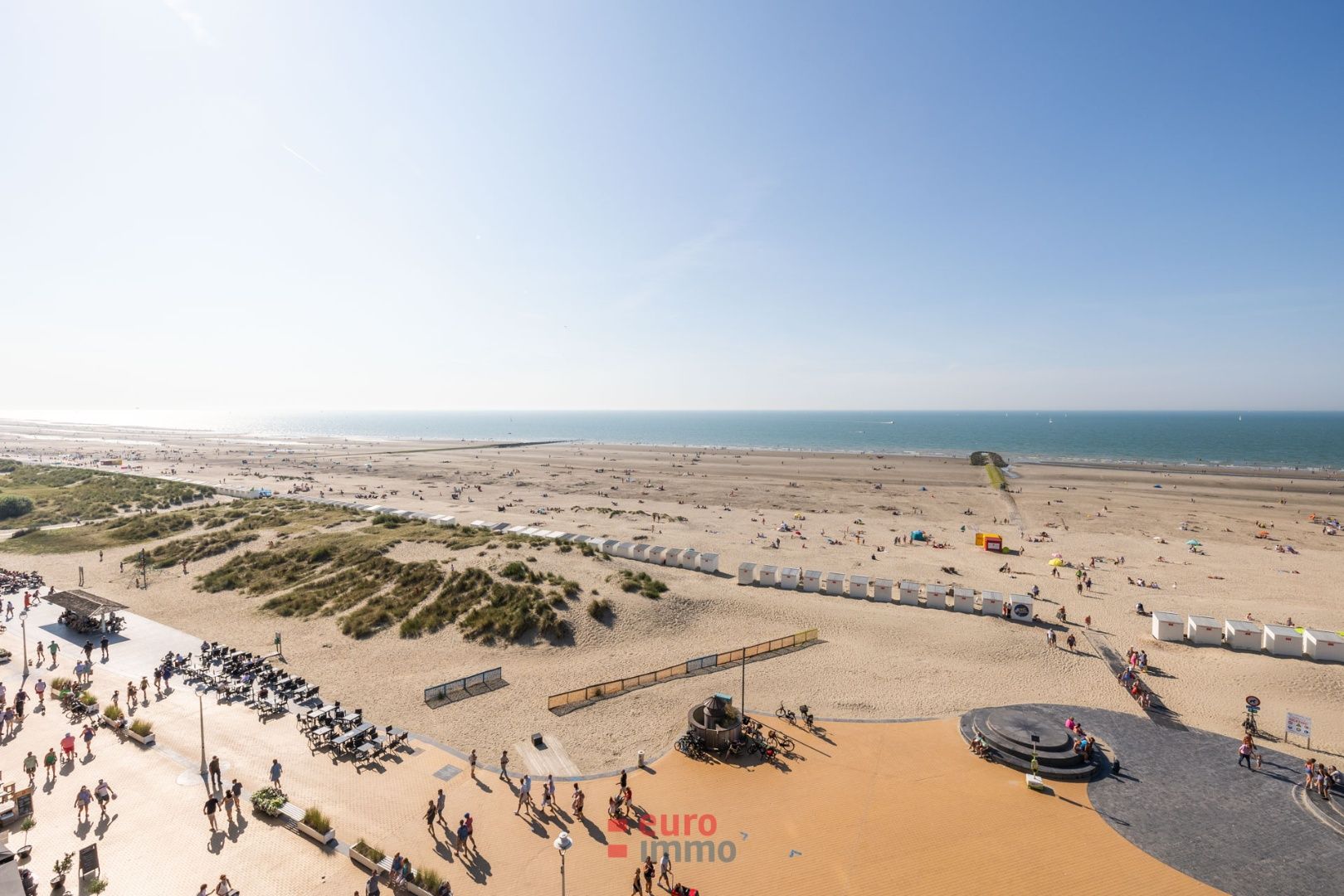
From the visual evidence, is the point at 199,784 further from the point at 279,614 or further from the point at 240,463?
the point at 240,463

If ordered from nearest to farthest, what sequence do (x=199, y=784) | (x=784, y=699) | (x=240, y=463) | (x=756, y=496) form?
(x=199, y=784), (x=784, y=699), (x=756, y=496), (x=240, y=463)

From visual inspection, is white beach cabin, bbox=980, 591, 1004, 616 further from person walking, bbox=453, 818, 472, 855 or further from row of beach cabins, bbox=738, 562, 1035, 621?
person walking, bbox=453, 818, 472, 855

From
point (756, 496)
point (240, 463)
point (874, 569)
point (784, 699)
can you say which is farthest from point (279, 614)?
point (240, 463)

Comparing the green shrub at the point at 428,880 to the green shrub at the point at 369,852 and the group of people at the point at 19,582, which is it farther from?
the group of people at the point at 19,582

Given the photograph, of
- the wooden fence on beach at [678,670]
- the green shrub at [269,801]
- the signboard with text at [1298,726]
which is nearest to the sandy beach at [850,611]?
the wooden fence on beach at [678,670]

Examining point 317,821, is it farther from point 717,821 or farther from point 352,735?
point 717,821

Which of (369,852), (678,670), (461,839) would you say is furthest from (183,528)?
(461,839)
